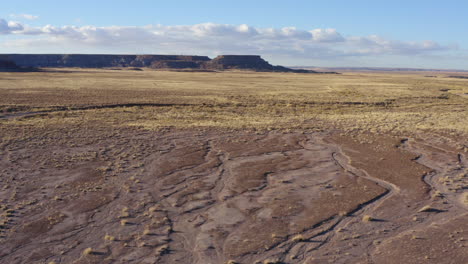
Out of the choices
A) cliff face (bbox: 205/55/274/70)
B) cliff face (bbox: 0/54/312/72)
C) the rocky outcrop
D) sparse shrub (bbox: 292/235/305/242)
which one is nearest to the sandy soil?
sparse shrub (bbox: 292/235/305/242)

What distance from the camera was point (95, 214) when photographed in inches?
493

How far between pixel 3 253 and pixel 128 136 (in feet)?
48.9

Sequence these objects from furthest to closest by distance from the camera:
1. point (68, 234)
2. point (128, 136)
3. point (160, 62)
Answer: point (160, 62), point (128, 136), point (68, 234)

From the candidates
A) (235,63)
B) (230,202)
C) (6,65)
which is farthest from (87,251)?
(235,63)

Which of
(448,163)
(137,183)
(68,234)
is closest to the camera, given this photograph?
(68,234)

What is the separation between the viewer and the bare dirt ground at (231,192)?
1038 cm

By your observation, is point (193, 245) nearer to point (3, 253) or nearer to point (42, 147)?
point (3, 253)

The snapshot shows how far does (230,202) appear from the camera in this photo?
1379 cm

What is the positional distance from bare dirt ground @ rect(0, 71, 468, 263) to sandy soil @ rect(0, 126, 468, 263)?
0.16ft

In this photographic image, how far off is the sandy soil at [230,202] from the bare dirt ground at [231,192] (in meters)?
0.05

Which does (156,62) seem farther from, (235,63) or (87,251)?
(87,251)

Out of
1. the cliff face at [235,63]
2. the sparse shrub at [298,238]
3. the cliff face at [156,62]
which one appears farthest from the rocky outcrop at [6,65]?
the sparse shrub at [298,238]

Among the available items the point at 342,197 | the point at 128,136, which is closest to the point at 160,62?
the point at 128,136

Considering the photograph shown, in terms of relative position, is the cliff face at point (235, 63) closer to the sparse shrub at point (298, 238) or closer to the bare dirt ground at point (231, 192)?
the bare dirt ground at point (231, 192)
